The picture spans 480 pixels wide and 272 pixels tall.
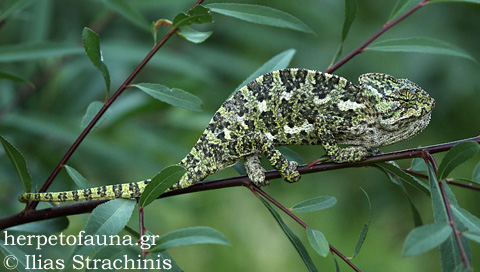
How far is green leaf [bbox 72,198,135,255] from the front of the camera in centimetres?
134

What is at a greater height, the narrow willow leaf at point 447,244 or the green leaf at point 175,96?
the green leaf at point 175,96

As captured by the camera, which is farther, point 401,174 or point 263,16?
point 263,16

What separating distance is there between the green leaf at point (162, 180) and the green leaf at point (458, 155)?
698 mm

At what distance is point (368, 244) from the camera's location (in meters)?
3.48

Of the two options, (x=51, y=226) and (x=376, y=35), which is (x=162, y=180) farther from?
(x=376, y=35)

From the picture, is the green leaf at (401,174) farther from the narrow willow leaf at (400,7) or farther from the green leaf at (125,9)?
the green leaf at (125,9)

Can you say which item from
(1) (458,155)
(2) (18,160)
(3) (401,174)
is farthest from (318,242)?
(2) (18,160)

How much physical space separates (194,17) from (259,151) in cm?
57

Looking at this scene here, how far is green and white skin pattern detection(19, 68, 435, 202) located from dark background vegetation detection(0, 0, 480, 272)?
2.75 ft

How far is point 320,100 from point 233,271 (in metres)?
1.92

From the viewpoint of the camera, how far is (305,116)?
1944 mm

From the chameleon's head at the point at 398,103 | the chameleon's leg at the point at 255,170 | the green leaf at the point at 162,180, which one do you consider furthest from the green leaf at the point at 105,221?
the chameleon's head at the point at 398,103

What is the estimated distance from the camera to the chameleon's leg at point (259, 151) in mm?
1809

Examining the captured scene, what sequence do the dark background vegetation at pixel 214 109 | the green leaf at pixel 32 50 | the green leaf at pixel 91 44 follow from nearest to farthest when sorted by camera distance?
the green leaf at pixel 91 44 → the green leaf at pixel 32 50 → the dark background vegetation at pixel 214 109
